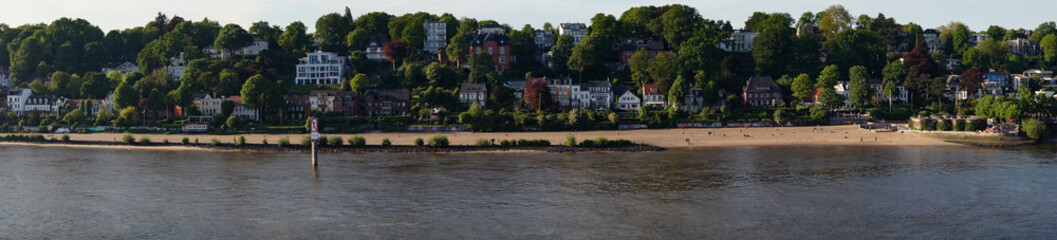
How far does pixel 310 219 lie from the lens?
1272 inches

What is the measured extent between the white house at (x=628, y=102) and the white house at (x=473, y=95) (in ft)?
43.2

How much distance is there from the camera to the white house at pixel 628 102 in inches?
3211

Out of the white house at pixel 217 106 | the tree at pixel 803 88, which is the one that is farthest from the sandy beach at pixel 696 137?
the tree at pixel 803 88

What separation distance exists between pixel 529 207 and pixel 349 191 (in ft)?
31.3

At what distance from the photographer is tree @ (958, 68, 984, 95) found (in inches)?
3336

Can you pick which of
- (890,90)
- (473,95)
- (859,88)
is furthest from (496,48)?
(890,90)

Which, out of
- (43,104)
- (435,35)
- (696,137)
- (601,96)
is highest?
(435,35)

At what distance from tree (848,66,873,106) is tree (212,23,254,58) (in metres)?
67.6

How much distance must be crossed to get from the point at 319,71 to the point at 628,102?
34.9m

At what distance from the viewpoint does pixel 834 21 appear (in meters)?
104

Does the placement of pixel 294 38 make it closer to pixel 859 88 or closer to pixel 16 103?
pixel 16 103

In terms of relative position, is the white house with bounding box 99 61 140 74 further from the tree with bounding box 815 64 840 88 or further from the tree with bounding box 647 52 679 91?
the tree with bounding box 815 64 840 88

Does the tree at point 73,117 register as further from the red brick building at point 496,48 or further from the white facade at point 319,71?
the red brick building at point 496,48

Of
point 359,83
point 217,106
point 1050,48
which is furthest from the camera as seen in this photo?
point 1050,48
